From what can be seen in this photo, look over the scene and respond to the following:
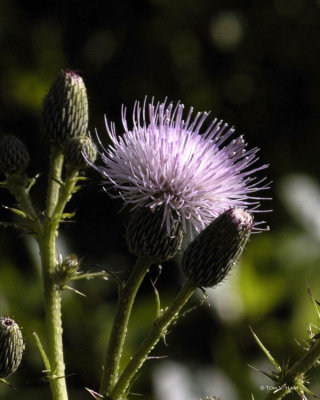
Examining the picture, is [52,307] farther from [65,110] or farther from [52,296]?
[65,110]

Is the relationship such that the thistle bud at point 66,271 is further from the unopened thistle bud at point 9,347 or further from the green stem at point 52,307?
the unopened thistle bud at point 9,347

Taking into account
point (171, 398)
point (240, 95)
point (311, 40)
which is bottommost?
point (171, 398)

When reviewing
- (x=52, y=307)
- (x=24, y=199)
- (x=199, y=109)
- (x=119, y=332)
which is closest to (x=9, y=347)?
(x=52, y=307)

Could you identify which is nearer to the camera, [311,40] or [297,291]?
[297,291]

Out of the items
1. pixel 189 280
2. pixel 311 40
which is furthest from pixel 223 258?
pixel 311 40

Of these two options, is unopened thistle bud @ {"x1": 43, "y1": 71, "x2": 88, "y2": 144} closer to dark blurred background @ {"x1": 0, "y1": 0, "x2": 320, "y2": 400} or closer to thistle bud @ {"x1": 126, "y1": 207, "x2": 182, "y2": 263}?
thistle bud @ {"x1": 126, "y1": 207, "x2": 182, "y2": 263}

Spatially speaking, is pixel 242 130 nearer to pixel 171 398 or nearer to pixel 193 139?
pixel 171 398
